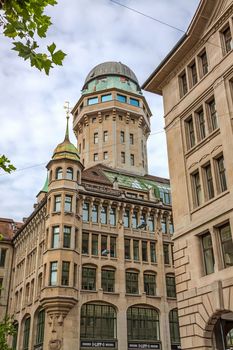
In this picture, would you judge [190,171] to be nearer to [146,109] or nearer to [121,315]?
[121,315]

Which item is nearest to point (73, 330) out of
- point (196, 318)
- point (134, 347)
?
point (134, 347)

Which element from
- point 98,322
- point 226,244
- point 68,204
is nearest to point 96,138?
point 68,204

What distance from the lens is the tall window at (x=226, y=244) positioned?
1912cm

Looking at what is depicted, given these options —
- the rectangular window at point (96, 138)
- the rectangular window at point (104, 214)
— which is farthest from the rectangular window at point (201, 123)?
the rectangular window at point (96, 138)

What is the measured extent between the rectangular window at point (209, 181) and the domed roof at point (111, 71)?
1932 inches

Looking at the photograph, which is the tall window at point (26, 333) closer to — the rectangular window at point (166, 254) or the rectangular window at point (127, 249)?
the rectangular window at point (127, 249)

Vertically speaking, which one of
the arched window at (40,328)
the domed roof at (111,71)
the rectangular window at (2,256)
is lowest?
the arched window at (40,328)

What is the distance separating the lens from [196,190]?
22.5 metres

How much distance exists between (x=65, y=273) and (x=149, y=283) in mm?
10367

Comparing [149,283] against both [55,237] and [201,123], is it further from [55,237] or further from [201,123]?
[201,123]

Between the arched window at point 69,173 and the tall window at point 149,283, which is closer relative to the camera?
the arched window at point 69,173

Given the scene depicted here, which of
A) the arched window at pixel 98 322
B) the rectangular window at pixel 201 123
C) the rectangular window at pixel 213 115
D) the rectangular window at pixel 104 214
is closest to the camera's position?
the rectangular window at pixel 213 115

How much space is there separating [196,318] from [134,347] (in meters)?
23.2

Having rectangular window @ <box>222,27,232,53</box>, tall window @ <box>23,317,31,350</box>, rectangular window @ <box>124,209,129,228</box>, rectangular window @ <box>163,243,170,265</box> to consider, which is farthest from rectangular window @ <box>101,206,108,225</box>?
rectangular window @ <box>222,27,232,53</box>
